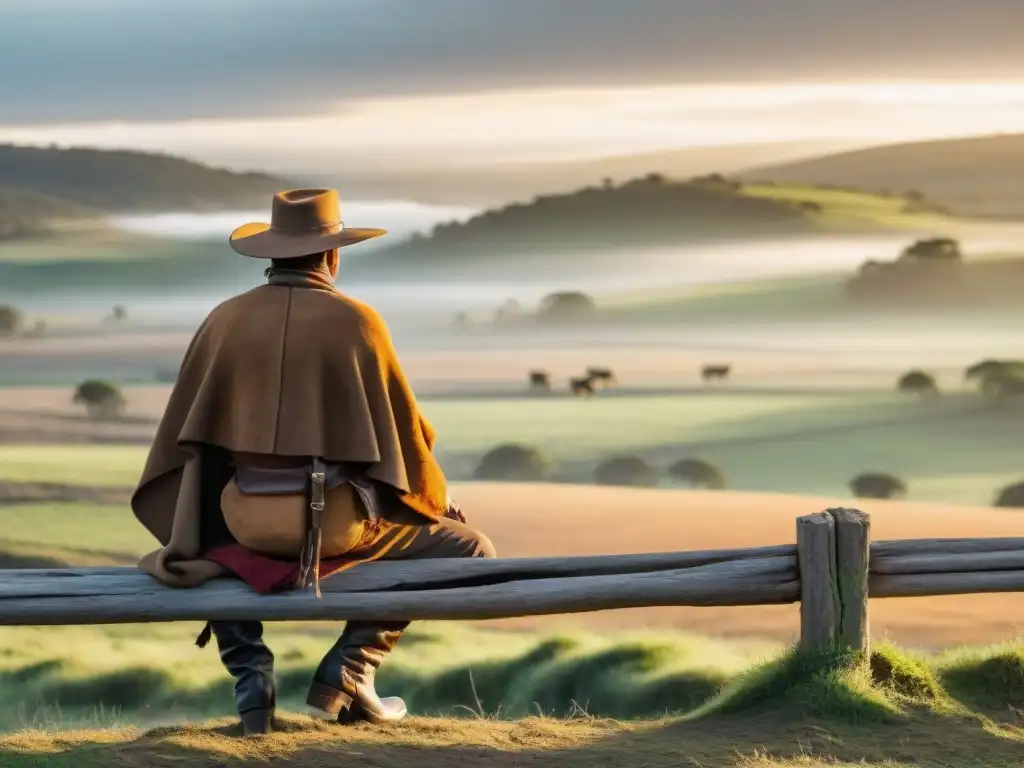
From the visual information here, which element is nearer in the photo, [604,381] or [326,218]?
[326,218]

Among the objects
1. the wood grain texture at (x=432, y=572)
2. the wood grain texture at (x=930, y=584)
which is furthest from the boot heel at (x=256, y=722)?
the wood grain texture at (x=930, y=584)

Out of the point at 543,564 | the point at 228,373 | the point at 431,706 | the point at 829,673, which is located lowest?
the point at 431,706

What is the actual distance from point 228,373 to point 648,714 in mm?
2425

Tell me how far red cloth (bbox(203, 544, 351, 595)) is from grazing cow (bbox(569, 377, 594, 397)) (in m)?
7.31

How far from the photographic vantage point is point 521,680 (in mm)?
7566

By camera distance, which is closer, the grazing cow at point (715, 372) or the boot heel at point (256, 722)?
the boot heel at point (256, 722)

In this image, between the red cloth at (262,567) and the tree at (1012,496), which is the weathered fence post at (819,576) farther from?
the tree at (1012,496)

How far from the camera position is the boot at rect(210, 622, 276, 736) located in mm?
5496

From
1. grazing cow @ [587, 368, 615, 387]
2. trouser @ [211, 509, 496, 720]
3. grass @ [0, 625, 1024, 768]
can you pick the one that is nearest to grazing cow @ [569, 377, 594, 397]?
grazing cow @ [587, 368, 615, 387]

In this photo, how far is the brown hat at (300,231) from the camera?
210 inches

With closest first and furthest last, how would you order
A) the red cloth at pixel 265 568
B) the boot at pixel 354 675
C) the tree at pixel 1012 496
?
the red cloth at pixel 265 568 → the boot at pixel 354 675 → the tree at pixel 1012 496

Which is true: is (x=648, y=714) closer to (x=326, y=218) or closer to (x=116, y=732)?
(x=116, y=732)

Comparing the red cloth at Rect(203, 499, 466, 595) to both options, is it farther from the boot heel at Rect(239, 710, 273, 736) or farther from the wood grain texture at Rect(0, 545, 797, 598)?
the boot heel at Rect(239, 710, 273, 736)

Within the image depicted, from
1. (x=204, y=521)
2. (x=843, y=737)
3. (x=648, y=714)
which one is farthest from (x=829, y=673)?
(x=204, y=521)
